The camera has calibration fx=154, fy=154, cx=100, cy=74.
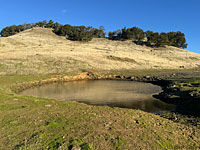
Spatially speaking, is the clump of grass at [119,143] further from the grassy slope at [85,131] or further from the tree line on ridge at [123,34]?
the tree line on ridge at [123,34]

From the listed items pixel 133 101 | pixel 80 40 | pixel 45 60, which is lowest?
pixel 133 101

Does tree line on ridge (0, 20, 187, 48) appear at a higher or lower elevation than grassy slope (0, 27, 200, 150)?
higher

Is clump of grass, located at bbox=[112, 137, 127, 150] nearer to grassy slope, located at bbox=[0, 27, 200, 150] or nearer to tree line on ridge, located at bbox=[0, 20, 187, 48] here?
grassy slope, located at bbox=[0, 27, 200, 150]

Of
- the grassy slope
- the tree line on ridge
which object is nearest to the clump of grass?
the grassy slope

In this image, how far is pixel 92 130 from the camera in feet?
28.1

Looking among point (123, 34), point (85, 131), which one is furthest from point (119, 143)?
point (123, 34)

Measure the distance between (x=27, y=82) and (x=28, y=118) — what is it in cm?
2159

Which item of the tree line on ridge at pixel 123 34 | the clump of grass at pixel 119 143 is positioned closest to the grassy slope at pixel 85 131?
the clump of grass at pixel 119 143

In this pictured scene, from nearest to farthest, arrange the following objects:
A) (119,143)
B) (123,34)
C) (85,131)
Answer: (119,143), (85,131), (123,34)

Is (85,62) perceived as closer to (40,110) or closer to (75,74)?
(75,74)

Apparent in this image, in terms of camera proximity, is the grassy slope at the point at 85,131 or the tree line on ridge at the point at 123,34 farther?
the tree line on ridge at the point at 123,34

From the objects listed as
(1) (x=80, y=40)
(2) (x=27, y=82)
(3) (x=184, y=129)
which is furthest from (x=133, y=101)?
(1) (x=80, y=40)

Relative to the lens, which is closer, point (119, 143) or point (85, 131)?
point (119, 143)

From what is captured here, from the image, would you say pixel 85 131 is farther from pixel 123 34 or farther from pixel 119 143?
pixel 123 34
